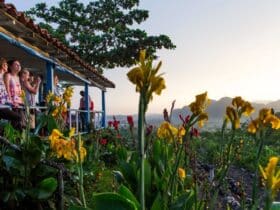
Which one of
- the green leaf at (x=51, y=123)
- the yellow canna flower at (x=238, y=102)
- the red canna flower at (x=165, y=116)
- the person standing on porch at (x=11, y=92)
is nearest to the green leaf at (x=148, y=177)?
the red canna flower at (x=165, y=116)

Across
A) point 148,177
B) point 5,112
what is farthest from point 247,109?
point 5,112

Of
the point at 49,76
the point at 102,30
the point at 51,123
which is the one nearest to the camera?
the point at 51,123

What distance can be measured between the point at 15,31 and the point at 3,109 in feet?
4.67

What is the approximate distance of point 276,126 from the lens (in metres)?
1.70

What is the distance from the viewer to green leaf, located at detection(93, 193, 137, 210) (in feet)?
5.72

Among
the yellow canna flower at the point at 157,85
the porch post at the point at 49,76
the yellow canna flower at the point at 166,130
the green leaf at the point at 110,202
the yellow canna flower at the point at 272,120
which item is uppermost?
the porch post at the point at 49,76

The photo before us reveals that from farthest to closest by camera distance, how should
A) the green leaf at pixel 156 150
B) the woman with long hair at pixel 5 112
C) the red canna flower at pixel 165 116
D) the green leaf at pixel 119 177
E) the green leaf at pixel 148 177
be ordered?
the woman with long hair at pixel 5 112 → the green leaf at pixel 156 150 → the green leaf at pixel 119 177 → the green leaf at pixel 148 177 → the red canna flower at pixel 165 116

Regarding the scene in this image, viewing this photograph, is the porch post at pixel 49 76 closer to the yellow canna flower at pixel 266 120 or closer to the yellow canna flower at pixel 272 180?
the yellow canna flower at pixel 266 120

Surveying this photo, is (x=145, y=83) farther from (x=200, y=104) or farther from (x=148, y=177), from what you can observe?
(x=148, y=177)

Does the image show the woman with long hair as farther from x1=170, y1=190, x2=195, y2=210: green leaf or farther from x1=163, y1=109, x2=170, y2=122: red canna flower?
x1=170, y1=190, x2=195, y2=210: green leaf

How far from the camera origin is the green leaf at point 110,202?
1742 mm

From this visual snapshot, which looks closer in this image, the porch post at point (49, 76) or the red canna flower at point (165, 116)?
the red canna flower at point (165, 116)

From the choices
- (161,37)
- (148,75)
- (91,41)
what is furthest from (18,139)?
(91,41)

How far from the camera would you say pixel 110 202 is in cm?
174
